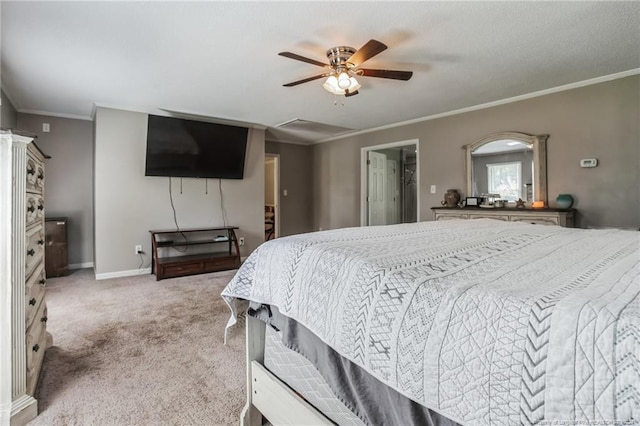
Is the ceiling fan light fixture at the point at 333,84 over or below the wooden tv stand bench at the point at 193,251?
over

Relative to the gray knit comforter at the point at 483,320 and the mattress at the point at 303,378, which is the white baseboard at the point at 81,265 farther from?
the gray knit comforter at the point at 483,320

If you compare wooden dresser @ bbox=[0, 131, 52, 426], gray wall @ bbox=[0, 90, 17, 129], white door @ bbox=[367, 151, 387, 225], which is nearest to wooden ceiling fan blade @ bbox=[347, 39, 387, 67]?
wooden dresser @ bbox=[0, 131, 52, 426]

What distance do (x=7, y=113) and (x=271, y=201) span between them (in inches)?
210

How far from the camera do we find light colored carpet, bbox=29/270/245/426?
1.61 m

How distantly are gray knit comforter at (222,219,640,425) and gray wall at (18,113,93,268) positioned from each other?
498cm

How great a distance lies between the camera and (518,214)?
364 cm

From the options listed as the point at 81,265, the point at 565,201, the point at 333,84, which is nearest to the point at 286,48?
Answer: the point at 333,84

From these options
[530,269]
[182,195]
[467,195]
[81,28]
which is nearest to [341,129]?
[467,195]

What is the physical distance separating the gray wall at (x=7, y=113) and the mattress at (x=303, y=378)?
13.8 ft

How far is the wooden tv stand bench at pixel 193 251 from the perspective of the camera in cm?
429

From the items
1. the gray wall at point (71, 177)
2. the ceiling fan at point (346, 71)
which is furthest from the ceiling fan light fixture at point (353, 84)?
the gray wall at point (71, 177)

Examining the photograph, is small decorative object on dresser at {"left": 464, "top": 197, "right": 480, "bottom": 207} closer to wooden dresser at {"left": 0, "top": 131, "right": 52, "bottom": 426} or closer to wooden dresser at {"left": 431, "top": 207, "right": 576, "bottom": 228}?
wooden dresser at {"left": 431, "top": 207, "right": 576, "bottom": 228}

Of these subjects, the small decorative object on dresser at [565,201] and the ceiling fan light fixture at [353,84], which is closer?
the ceiling fan light fixture at [353,84]

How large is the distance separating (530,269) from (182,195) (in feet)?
15.8
